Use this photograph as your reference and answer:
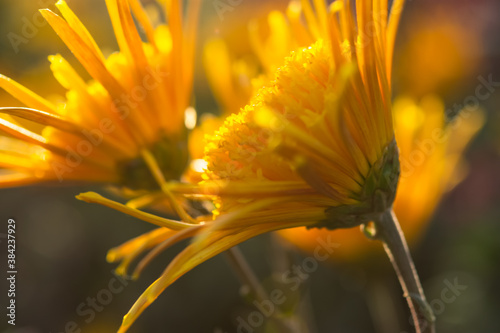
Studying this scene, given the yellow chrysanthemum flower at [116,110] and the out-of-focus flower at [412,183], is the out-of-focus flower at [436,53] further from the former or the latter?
the yellow chrysanthemum flower at [116,110]

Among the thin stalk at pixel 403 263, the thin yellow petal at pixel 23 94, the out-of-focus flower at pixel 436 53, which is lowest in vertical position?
the thin stalk at pixel 403 263

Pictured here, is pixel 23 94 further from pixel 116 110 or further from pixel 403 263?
pixel 403 263

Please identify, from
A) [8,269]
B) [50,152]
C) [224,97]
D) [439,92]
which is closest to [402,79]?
[439,92]

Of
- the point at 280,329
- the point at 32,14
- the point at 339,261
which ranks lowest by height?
the point at 280,329

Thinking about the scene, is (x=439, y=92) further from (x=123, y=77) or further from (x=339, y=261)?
(x=123, y=77)

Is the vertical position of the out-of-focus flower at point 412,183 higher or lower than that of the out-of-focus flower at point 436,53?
lower

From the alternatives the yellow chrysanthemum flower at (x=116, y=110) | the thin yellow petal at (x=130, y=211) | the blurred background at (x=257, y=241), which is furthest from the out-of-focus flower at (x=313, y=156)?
the blurred background at (x=257, y=241)

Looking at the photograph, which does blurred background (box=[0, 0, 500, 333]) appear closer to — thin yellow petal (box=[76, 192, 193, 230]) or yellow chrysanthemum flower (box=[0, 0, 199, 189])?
yellow chrysanthemum flower (box=[0, 0, 199, 189])
